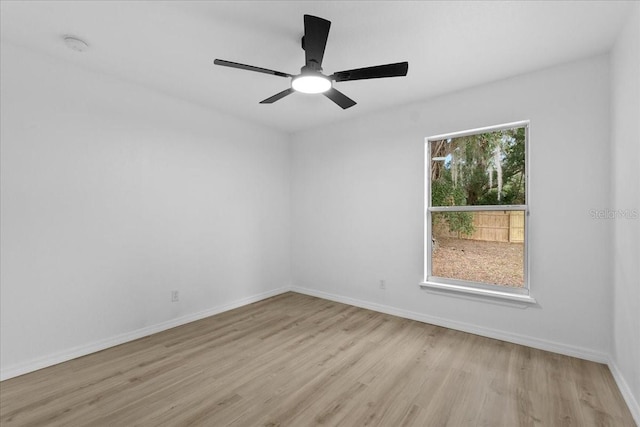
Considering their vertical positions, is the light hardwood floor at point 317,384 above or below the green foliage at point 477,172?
below

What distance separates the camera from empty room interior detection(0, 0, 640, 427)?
6.66 ft

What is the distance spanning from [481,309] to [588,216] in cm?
131

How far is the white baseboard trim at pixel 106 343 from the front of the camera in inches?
93.3

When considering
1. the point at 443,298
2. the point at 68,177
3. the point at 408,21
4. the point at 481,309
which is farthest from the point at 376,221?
the point at 68,177

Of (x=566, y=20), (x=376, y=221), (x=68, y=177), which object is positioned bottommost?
(x=376, y=221)

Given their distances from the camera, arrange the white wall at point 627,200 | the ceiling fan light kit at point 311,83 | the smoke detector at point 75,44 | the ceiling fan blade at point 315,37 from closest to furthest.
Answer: the ceiling fan blade at point 315,37, the white wall at point 627,200, the ceiling fan light kit at point 311,83, the smoke detector at point 75,44

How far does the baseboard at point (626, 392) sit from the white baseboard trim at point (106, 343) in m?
3.85

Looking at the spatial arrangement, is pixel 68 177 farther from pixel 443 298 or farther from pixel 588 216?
pixel 588 216

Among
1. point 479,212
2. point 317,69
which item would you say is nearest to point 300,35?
point 317,69

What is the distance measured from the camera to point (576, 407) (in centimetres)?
197

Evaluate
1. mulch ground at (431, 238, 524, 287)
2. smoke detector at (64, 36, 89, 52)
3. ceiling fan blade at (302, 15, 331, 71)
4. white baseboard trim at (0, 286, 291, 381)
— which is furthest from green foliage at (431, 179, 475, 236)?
smoke detector at (64, 36, 89, 52)

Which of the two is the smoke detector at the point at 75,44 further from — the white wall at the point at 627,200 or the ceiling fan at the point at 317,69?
the white wall at the point at 627,200

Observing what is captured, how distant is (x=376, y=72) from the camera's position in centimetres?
210

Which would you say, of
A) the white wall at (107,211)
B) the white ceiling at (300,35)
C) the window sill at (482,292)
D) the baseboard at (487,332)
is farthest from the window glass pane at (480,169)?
the white wall at (107,211)
